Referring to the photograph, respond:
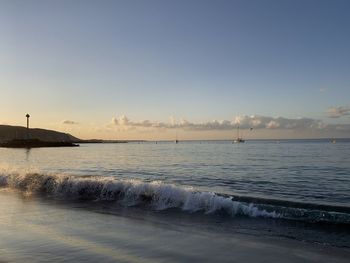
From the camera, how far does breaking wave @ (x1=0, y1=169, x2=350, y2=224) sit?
15680mm

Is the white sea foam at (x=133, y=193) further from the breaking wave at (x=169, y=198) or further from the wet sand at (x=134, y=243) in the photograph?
the wet sand at (x=134, y=243)

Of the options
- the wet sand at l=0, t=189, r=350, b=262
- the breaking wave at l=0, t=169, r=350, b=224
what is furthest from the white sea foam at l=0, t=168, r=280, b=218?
the wet sand at l=0, t=189, r=350, b=262

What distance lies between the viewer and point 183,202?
59.5ft

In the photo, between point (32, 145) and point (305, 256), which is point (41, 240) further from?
point (32, 145)

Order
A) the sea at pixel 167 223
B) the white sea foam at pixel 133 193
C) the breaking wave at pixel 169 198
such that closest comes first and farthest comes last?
1. the sea at pixel 167 223
2. the breaking wave at pixel 169 198
3. the white sea foam at pixel 133 193

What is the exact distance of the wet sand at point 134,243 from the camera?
975 cm

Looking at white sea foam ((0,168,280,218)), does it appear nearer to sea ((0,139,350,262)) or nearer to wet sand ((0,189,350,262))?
sea ((0,139,350,262))

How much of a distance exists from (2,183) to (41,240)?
1858cm

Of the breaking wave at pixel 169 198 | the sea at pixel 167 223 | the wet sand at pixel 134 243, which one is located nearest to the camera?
the wet sand at pixel 134 243

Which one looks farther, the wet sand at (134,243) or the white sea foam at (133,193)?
the white sea foam at (133,193)

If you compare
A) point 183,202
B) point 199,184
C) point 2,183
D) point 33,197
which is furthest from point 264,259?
point 2,183

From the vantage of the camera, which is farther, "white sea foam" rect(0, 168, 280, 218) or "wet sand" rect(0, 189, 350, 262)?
A: "white sea foam" rect(0, 168, 280, 218)

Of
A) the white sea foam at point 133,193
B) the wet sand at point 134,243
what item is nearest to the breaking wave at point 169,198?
the white sea foam at point 133,193

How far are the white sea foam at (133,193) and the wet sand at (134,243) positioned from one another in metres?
2.71
